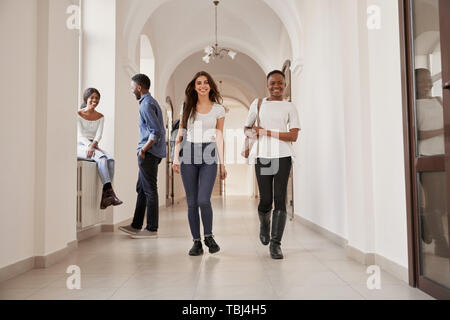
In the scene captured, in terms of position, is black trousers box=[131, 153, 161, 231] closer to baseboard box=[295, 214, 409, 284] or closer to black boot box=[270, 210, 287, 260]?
black boot box=[270, 210, 287, 260]

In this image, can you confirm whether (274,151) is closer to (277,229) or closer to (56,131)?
(277,229)

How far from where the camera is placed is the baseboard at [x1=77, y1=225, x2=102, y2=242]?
4.48 metres

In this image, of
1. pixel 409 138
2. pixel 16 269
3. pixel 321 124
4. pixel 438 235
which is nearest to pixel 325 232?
pixel 321 124

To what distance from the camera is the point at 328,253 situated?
3562 mm

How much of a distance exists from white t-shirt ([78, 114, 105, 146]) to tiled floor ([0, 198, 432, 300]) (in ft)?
4.10

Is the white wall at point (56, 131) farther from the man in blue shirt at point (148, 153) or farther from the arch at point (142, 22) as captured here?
the arch at point (142, 22)

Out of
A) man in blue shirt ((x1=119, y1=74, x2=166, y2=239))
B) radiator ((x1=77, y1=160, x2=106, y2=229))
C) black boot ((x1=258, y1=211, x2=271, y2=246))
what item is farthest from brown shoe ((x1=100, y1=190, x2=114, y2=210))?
black boot ((x1=258, y1=211, x2=271, y2=246))

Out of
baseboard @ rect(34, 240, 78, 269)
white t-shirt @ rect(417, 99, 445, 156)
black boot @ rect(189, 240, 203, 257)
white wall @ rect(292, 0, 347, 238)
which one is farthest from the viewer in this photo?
white wall @ rect(292, 0, 347, 238)

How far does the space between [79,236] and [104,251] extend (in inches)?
33.0

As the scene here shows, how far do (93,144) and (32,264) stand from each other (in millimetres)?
1883

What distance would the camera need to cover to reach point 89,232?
15.6 ft

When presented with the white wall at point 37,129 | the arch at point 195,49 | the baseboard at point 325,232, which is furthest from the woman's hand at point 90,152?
the arch at point 195,49
